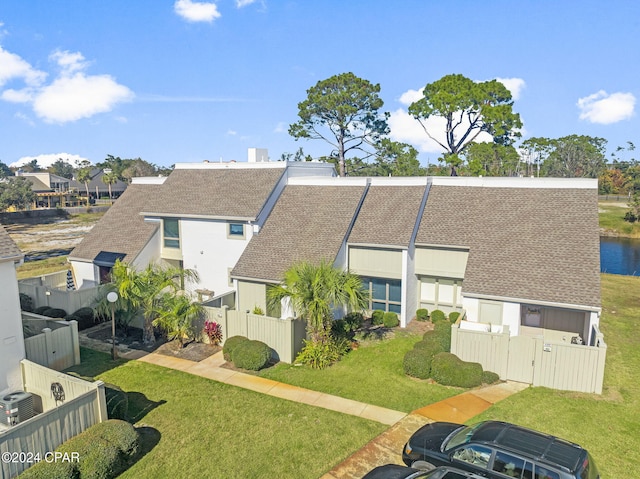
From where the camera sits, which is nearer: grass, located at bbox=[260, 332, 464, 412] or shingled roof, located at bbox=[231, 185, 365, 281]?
grass, located at bbox=[260, 332, 464, 412]

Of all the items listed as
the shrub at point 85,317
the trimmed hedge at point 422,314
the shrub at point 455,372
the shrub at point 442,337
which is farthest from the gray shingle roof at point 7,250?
the trimmed hedge at point 422,314

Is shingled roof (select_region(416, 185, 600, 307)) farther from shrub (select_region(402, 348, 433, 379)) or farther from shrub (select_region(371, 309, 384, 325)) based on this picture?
shrub (select_region(371, 309, 384, 325))

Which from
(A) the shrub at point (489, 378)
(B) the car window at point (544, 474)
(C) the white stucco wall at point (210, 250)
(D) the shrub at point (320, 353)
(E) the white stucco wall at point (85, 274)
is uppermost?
(C) the white stucco wall at point (210, 250)

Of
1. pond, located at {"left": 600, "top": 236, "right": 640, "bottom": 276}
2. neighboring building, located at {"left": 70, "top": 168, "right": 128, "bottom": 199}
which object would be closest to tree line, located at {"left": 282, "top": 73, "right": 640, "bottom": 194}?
pond, located at {"left": 600, "top": 236, "right": 640, "bottom": 276}

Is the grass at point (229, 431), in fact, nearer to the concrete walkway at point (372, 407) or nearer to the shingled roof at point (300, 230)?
the concrete walkway at point (372, 407)

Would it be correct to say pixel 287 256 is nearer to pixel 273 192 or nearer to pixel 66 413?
pixel 273 192

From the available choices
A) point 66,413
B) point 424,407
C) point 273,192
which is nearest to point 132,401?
point 66,413
